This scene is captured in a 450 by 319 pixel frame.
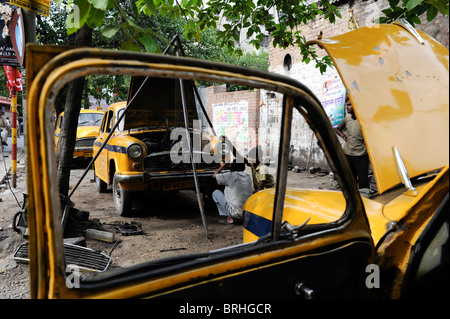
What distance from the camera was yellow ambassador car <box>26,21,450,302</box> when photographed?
0.85 metres

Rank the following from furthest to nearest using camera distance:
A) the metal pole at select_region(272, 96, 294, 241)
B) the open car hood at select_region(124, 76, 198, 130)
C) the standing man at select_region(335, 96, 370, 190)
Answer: the standing man at select_region(335, 96, 370, 190) < the open car hood at select_region(124, 76, 198, 130) < the metal pole at select_region(272, 96, 294, 241)

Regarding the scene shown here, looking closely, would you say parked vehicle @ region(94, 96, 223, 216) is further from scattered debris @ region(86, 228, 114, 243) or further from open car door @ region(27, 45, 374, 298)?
open car door @ region(27, 45, 374, 298)

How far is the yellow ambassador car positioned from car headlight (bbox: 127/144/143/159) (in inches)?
138

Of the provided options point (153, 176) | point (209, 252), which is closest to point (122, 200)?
point (153, 176)

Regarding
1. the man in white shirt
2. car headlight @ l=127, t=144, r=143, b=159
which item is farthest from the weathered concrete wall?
car headlight @ l=127, t=144, r=143, b=159

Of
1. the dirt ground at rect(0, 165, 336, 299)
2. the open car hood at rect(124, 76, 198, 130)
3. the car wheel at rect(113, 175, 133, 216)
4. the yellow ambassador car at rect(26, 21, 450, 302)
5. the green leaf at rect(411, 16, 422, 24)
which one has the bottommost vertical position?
the dirt ground at rect(0, 165, 336, 299)

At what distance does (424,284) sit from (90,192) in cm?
702

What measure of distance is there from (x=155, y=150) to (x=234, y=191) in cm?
162

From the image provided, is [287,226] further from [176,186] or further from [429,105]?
[176,186]

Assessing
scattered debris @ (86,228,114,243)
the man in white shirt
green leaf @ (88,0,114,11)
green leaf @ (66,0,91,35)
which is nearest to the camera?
green leaf @ (88,0,114,11)

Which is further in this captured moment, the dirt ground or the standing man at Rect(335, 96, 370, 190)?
the standing man at Rect(335, 96, 370, 190)

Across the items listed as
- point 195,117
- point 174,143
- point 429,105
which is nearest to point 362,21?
point 195,117

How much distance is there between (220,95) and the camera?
13.3m
